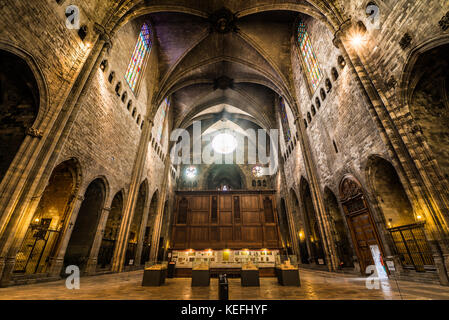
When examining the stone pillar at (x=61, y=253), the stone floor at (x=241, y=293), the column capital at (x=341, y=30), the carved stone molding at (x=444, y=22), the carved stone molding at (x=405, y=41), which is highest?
the column capital at (x=341, y=30)

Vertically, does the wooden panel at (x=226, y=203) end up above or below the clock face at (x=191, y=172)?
below

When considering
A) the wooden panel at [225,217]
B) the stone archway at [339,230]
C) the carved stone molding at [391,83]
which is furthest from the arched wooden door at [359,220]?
the wooden panel at [225,217]

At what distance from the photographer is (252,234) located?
16.7m

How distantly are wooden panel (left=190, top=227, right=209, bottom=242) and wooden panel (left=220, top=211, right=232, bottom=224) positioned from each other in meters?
1.61

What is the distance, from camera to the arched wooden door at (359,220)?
858cm

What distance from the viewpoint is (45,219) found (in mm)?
8922

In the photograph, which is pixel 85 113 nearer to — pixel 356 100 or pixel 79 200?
pixel 79 200

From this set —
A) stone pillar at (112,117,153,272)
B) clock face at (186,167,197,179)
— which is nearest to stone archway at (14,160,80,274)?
stone pillar at (112,117,153,272)

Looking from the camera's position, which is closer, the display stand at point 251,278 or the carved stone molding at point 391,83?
the display stand at point 251,278

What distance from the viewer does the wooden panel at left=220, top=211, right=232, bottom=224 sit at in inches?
688

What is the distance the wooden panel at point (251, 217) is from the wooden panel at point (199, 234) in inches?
136

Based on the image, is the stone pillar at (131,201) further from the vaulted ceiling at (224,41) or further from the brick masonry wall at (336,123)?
the brick masonry wall at (336,123)

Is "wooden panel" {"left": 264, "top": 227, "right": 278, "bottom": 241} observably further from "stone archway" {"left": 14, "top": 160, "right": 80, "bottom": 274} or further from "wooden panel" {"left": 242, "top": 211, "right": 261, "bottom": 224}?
"stone archway" {"left": 14, "top": 160, "right": 80, "bottom": 274}
